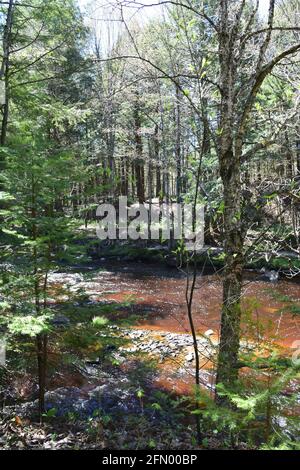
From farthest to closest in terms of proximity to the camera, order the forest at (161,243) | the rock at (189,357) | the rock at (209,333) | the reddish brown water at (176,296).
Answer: the reddish brown water at (176,296), the rock at (209,333), the rock at (189,357), the forest at (161,243)

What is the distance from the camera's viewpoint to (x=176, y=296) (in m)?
11.3

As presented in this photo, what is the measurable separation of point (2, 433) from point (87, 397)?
1635 millimetres

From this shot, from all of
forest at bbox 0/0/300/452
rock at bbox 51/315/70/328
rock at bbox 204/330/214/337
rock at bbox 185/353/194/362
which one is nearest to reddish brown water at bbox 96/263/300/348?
rock at bbox 204/330/214/337

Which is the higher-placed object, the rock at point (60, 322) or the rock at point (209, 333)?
the rock at point (60, 322)

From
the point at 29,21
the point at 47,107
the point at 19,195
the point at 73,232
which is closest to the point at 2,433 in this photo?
the point at 73,232

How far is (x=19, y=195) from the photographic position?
418 cm

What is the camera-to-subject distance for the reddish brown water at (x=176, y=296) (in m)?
8.42

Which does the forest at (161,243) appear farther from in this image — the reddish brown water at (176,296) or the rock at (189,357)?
the reddish brown water at (176,296)

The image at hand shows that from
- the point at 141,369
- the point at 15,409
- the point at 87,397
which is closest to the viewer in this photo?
the point at 15,409

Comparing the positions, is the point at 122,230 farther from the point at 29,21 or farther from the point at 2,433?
the point at 2,433

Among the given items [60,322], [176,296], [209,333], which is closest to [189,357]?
[209,333]

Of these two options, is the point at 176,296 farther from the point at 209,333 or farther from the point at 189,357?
the point at 189,357

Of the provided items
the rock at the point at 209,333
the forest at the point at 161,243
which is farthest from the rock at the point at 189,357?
the rock at the point at 209,333

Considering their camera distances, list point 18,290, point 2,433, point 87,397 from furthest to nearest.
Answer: point 87,397
point 18,290
point 2,433
